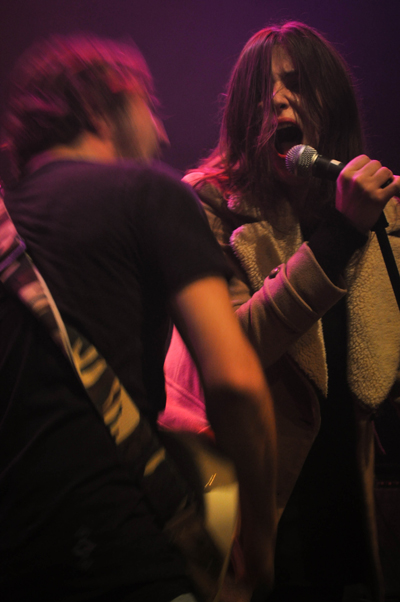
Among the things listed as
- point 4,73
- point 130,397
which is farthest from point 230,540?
point 4,73

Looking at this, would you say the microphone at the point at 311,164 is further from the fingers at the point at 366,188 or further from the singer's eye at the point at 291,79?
the singer's eye at the point at 291,79

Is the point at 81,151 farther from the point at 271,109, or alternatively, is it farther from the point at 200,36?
the point at 200,36

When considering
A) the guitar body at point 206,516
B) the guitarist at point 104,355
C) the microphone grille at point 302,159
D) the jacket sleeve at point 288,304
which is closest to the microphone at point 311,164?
the microphone grille at point 302,159

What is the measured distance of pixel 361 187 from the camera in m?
0.79

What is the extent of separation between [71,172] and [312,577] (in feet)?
3.60

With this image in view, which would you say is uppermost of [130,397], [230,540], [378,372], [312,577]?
[130,397]

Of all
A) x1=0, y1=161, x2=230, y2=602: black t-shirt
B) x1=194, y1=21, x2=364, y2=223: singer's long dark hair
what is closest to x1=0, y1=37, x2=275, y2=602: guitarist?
x1=0, y1=161, x2=230, y2=602: black t-shirt

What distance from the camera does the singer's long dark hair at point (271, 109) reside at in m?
1.08

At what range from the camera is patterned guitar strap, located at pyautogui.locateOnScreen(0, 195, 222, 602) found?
446mm

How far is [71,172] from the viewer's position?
0.50 metres

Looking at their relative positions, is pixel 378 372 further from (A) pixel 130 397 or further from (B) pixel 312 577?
(A) pixel 130 397

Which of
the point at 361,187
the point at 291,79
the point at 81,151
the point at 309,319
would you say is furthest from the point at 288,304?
the point at 291,79

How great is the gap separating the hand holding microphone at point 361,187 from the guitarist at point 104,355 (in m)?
0.42

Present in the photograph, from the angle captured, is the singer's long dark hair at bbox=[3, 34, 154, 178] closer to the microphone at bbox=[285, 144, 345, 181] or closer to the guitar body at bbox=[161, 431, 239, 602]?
the microphone at bbox=[285, 144, 345, 181]
